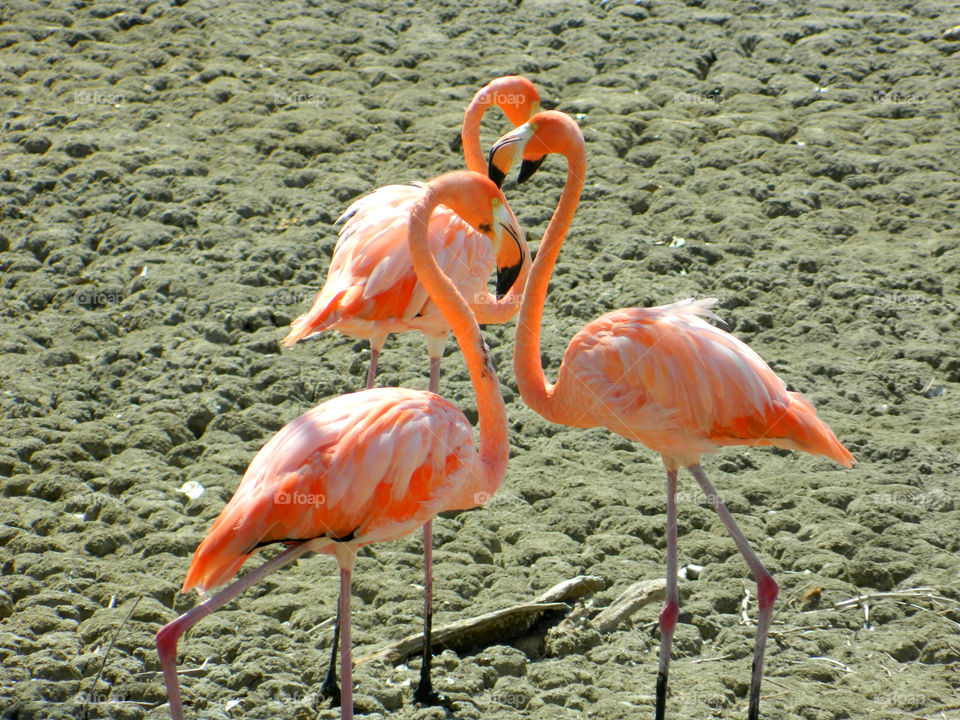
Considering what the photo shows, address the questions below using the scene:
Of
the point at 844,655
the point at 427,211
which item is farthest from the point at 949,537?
the point at 427,211

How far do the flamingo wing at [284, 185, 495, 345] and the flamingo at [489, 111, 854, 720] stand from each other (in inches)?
29.1

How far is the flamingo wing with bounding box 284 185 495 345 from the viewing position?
444cm

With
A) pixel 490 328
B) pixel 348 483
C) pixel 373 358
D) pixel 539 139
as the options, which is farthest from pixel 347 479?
pixel 490 328

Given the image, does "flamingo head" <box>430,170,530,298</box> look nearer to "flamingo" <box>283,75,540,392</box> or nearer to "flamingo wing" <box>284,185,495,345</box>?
"flamingo" <box>283,75,540,392</box>

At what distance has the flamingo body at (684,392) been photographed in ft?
12.4

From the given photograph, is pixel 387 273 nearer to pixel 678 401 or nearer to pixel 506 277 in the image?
pixel 506 277

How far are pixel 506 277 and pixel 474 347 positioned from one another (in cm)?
50

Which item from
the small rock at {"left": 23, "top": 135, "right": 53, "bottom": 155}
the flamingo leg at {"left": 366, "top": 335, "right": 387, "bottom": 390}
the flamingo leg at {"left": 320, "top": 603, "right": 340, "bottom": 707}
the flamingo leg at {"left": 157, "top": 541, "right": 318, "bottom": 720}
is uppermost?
the small rock at {"left": 23, "top": 135, "right": 53, "bottom": 155}

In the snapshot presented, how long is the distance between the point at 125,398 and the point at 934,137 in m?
5.68

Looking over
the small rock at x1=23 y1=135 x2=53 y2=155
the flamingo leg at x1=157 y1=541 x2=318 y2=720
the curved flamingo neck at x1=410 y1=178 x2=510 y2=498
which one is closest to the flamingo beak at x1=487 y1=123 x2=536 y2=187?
the curved flamingo neck at x1=410 y1=178 x2=510 y2=498

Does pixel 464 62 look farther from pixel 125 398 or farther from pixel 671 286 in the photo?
pixel 125 398

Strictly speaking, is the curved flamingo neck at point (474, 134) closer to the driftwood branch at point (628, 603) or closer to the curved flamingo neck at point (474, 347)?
the curved flamingo neck at point (474, 347)

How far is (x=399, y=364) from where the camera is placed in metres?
5.79

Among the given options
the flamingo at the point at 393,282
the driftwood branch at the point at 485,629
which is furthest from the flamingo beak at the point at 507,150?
the driftwood branch at the point at 485,629
